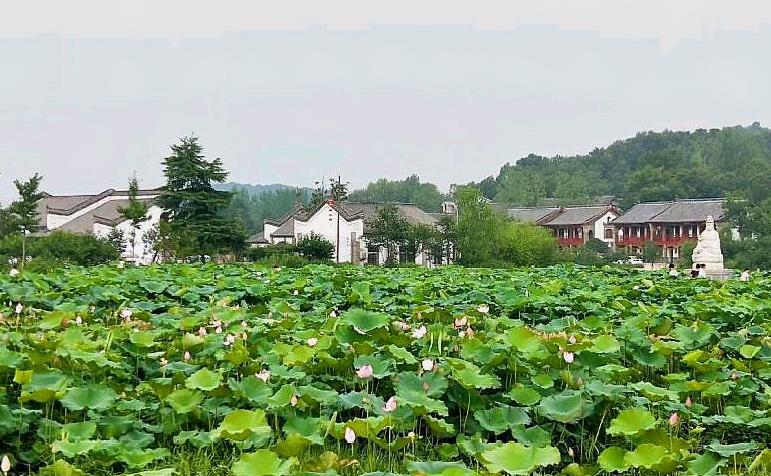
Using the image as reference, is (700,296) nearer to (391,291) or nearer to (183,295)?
(391,291)

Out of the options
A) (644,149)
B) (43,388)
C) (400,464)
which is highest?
(644,149)

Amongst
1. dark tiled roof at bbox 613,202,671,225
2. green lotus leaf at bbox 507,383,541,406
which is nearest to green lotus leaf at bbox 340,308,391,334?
green lotus leaf at bbox 507,383,541,406

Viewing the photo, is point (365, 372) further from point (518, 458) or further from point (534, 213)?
point (534, 213)

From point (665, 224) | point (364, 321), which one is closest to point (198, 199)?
point (364, 321)

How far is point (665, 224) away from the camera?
45000 millimetres

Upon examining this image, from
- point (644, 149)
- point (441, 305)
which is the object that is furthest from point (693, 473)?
point (644, 149)

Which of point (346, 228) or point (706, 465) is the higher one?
point (346, 228)

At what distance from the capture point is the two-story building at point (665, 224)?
43.2 metres

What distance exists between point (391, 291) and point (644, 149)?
7259 centimetres

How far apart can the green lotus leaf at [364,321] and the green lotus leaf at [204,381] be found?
31.4 inches

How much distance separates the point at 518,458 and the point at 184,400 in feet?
3.69

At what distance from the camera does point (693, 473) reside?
2244 mm

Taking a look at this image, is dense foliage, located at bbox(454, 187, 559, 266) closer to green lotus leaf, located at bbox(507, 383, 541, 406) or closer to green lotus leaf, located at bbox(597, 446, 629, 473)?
green lotus leaf, located at bbox(507, 383, 541, 406)

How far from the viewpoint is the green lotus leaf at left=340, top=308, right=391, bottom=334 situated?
3458mm
